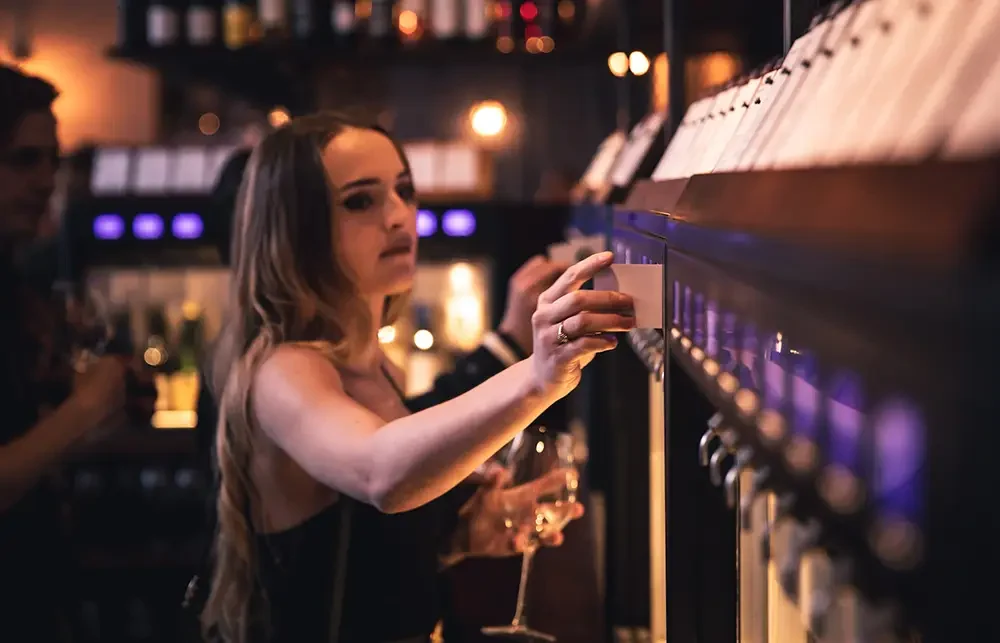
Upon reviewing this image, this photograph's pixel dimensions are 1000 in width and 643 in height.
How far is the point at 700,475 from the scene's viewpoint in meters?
1.41

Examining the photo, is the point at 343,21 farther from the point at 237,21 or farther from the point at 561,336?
the point at 561,336

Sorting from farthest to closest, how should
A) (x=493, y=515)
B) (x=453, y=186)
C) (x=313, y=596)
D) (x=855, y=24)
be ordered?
(x=453, y=186)
(x=493, y=515)
(x=313, y=596)
(x=855, y=24)

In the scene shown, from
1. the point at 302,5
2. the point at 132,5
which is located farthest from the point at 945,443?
the point at 132,5

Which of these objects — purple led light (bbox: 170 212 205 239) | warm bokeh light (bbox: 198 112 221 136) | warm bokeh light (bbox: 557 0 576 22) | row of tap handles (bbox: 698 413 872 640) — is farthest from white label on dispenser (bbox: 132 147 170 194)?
row of tap handles (bbox: 698 413 872 640)

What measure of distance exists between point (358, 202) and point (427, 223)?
227 centimetres

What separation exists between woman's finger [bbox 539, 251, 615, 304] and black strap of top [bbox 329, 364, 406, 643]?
88 cm

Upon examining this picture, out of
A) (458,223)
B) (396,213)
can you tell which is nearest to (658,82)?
(458,223)

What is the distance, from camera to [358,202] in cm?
208

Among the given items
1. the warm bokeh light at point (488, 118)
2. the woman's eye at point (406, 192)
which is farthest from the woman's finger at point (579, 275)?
the warm bokeh light at point (488, 118)

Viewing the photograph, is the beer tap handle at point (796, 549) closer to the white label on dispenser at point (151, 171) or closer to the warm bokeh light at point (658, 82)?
the warm bokeh light at point (658, 82)

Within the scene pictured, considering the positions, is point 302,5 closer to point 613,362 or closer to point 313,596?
point 613,362

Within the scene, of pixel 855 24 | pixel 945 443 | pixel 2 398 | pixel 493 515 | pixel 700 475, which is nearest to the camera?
pixel 945 443

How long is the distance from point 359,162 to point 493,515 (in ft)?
2.26

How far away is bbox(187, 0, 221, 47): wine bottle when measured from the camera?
4.69 meters
